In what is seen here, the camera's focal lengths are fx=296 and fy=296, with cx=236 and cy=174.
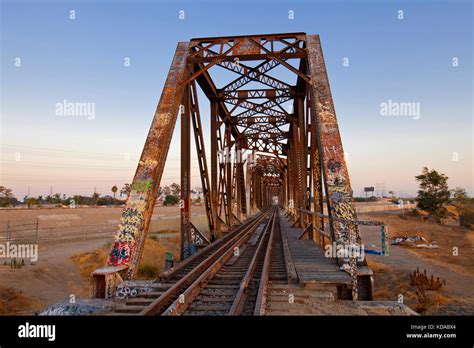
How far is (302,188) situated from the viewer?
15273 mm

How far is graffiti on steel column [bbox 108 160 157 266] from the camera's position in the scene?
596 centimetres

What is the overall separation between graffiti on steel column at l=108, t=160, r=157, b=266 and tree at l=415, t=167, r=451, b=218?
43.3 m

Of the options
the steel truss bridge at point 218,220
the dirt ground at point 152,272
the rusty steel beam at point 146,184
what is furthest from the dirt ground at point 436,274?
the rusty steel beam at point 146,184

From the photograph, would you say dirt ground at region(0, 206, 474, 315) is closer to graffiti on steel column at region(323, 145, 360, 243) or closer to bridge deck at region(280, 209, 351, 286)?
bridge deck at region(280, 209, 351, 286)

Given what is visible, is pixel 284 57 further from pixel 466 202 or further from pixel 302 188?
pixel 466 202

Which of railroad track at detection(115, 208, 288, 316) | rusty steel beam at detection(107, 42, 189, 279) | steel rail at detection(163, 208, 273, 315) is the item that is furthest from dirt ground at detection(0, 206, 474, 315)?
steel rail at detection(163, 208, 273, 315)

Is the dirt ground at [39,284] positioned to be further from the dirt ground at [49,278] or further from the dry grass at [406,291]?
the dry grass at [406,291]

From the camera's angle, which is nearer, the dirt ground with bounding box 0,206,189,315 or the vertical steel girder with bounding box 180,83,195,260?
the dirt ground with bounding box 0,206,189,315

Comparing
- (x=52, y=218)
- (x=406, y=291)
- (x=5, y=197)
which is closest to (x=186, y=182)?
(x=406, y=291)

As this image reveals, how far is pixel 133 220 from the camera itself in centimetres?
645

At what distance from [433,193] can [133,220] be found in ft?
149

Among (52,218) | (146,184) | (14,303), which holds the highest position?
(146,184)

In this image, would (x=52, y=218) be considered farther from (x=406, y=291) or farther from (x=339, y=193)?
(x=339, y=193)

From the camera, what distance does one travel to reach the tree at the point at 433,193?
131 feet
